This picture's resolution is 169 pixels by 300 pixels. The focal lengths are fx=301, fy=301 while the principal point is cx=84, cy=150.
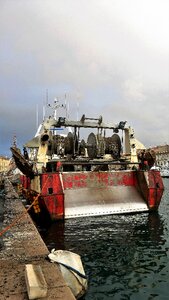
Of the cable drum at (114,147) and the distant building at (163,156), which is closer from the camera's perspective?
the cable drum at (114,147)

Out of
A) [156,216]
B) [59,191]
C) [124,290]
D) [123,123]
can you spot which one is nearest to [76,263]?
[124,290]

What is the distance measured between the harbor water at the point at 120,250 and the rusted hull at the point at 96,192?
0.48m

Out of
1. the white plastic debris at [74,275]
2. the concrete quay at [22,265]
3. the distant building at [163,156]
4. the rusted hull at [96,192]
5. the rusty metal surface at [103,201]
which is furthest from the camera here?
the distant building at [163,156]

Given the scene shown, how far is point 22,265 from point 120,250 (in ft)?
12.2

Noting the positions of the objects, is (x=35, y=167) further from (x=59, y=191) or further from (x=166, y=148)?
(x=166, y=148)

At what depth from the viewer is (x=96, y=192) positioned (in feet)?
46.2

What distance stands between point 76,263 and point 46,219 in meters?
7.36

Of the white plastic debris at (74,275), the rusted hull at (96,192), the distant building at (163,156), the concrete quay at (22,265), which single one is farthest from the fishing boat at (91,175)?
the distant building at (163,156)

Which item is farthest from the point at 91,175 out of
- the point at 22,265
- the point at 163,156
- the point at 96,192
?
the point at 163,156

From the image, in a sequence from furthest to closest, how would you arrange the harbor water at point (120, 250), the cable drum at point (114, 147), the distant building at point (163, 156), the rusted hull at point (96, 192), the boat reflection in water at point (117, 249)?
1. the distant building at point (163, 156)
2. the cable drum at point (114, 147)
3. the rusted hull at point (96, 192)
4. the boat reflection in water at point (117, 249)
5. the harbor water at point (120, 250)

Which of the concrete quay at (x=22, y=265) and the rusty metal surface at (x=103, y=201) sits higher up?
the rusty metal surface at (x=103, y=201)

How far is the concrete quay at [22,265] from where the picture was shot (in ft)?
15.3

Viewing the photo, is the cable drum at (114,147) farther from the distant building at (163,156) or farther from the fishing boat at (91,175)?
the distant building at (163,156)

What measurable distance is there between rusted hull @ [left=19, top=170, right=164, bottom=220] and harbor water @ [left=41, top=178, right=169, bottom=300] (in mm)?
475
